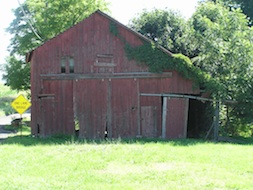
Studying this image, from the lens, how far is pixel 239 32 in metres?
20.6

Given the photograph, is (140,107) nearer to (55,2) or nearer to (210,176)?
(210,176)

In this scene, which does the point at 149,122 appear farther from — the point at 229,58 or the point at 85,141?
the point at 229,58

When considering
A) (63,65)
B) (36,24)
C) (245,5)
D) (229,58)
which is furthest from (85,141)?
(245,5)

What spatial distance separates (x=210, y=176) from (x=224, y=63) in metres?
11.7

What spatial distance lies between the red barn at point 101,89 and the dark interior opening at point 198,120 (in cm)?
234

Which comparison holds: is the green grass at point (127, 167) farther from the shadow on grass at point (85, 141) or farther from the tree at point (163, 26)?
the tree at point (163, 26)

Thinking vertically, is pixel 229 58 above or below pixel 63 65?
above

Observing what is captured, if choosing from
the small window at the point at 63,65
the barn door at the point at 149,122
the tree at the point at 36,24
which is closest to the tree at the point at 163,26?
the barn door at the point at 149,122

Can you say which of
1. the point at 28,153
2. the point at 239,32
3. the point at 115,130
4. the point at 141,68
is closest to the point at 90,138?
the point at 115,130

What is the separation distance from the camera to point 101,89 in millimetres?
20688

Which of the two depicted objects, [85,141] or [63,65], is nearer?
[85,141]

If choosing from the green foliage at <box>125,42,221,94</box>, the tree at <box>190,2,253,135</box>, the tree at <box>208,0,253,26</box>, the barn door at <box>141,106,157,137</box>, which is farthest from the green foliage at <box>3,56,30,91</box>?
the tree at <box>190,2,253,135</box>

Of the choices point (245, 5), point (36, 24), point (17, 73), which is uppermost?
point (245, 5)

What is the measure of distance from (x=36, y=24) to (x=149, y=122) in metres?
18.7
